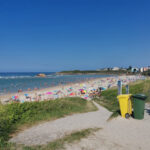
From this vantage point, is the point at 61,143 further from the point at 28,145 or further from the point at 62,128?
the point at 62,128

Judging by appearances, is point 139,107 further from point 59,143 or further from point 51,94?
point 51,94

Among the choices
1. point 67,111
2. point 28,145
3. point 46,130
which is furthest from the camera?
point 67,111

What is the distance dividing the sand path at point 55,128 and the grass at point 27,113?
329 mm

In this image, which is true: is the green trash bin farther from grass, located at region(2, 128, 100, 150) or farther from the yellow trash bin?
grass, located at region(2, 128, 100, 150)

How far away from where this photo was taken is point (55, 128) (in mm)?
4195

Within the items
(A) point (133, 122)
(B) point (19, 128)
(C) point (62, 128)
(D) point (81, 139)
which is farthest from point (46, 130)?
(A) point (133, 122)

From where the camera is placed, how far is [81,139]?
11.0 ft

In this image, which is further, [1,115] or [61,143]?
[1,115]

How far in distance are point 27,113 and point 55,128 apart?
1.33 m

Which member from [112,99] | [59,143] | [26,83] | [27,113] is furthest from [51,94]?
[26,83]

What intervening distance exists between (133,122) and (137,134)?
91 centimetres

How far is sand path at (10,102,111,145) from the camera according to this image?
342cm

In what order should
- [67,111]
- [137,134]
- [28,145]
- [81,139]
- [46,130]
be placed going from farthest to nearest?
[67,111] < [46,130] < [137,134] < [81,139] < [28,145]

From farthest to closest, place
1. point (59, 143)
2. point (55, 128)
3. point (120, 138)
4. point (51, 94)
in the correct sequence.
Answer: point (51, 94) → point (55, 128) → point (120, 138) → point (59, 143)
